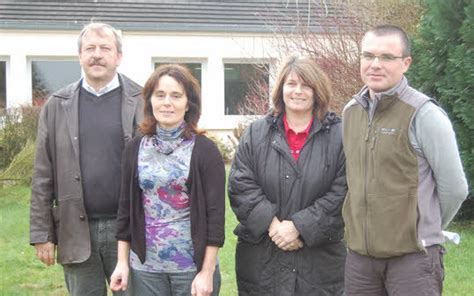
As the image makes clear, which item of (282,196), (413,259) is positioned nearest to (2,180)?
(282,196)

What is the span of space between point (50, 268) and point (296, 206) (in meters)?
4.09

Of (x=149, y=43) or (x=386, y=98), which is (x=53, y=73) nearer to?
(x=149, y=43)

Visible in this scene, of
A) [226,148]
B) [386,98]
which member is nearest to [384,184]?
[386,98]

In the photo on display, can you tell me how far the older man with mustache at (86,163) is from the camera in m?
4.18

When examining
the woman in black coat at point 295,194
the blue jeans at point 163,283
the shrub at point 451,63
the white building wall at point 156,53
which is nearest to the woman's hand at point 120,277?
the blue jeans at point 163,283

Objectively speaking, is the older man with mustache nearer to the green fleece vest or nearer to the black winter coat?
the black winter coat

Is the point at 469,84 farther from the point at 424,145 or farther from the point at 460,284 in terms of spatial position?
the point at 424,145

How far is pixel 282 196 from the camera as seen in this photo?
397 centimetres

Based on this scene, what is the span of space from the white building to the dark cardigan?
13442mm

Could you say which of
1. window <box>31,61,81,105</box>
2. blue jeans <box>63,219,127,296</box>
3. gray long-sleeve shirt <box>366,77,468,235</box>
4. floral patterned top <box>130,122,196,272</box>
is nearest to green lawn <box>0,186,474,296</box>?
blue jeans <box>63,219,127,296</box>

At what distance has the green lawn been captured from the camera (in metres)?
6.27

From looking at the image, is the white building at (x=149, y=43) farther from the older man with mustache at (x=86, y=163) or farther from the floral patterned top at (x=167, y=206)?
the floral patterned top at (x=167, y=206)

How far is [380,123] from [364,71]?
0.30 m

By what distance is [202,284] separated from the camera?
3.73 m
